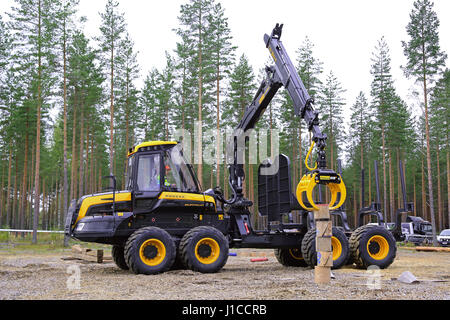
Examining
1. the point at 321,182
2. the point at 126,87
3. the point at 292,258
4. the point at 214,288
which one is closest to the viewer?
the point at 214,288

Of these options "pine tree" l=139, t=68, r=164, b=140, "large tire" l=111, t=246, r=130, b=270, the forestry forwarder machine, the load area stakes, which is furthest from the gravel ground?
"pine tree" l=139, t=68, r=164, b=140

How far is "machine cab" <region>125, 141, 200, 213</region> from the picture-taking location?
11.4 m

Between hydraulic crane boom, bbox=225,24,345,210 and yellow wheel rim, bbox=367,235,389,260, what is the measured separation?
2.57 metres

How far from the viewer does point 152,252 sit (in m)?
10.8

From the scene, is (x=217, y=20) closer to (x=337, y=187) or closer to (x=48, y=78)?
(x=48, y=78)

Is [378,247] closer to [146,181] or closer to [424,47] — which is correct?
[146,181]

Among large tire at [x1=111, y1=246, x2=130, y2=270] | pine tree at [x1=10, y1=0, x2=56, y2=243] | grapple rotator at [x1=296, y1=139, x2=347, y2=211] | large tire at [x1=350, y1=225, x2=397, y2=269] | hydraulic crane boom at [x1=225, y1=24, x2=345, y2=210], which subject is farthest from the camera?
pine tree at [x1=10, y1=0, x2=56, y2=243]

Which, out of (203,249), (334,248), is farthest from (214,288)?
(334,248)

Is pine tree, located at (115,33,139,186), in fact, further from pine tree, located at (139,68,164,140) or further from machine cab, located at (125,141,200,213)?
machine cab, located at (125,141,200,213)

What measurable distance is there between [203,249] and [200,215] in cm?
116

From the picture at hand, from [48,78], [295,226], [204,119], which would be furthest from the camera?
[204,119]
